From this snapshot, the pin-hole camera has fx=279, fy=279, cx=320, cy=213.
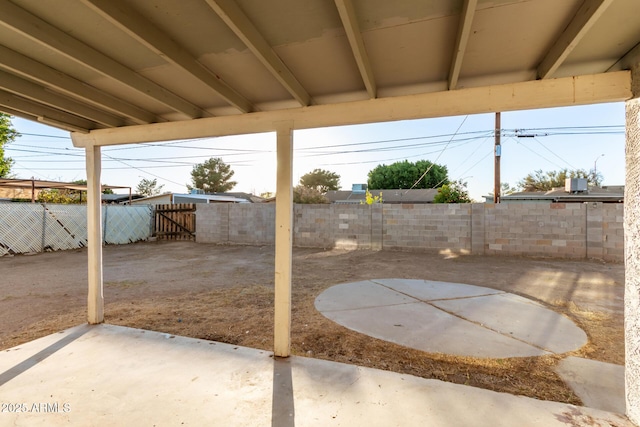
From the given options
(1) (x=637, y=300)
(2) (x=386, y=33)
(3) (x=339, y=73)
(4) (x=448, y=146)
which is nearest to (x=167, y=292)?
(3) (x=339, y=73)

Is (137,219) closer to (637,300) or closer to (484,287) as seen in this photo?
(484,287)

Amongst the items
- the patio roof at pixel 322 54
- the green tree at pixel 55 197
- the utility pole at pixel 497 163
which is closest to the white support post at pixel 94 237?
the patio roof at pixel 322 54

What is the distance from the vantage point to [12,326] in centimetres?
315

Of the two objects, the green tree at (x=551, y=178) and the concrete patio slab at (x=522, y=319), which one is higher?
the green tree at (x=551, y=178)

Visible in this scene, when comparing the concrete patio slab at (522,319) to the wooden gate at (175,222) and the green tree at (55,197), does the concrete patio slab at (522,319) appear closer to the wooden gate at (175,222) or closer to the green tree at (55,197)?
the wooden gate at (175,222)

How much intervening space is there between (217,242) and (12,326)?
25.2 ft

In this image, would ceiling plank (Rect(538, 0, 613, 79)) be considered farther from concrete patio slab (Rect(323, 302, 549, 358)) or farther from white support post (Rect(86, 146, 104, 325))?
white support post (Rect(86, 146, 104, 325))

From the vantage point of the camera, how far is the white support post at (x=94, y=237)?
9.64ft

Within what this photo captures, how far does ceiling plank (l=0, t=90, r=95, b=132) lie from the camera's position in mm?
2118

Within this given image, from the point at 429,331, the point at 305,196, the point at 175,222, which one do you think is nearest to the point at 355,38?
the point at 429,331

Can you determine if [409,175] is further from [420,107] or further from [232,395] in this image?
[232,395]

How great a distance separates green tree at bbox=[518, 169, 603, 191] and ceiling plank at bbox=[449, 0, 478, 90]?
2883cm

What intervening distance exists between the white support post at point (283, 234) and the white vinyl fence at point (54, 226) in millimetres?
9963

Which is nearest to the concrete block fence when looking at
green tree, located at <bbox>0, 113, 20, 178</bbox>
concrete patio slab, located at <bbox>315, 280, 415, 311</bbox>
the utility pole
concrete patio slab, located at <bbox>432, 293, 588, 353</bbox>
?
the utility pole
